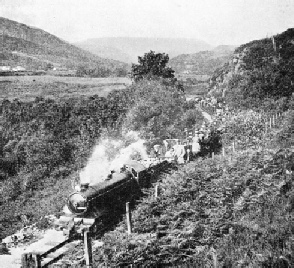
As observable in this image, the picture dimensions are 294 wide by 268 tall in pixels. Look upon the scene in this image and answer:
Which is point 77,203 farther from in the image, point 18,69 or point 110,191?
point 18,69

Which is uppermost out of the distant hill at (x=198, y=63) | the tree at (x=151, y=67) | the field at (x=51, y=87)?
the distant hill at (x=198, y=63)

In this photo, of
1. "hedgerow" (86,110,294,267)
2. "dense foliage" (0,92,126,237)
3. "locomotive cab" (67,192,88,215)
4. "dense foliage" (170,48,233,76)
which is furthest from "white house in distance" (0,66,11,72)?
"dense foliage" (170,48,233,76)

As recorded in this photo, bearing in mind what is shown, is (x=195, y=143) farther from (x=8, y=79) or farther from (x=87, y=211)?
(x=8, y=79)

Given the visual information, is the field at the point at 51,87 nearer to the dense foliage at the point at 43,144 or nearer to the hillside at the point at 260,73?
the dense foliage at the point at 43,144

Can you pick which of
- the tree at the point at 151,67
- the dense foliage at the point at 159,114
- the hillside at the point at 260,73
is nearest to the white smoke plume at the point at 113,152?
the dense foliage at the point at 159,114

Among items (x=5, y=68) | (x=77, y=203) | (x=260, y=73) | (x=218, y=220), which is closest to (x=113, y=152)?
(x=77, y=203)

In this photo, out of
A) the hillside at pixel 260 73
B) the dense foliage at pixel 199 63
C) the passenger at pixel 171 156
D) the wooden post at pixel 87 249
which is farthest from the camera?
the dense foliage at pixel 199 63

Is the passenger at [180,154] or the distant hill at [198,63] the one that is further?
the distant hill at [198,63]

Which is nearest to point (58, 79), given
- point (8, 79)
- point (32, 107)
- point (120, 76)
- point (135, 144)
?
point (8, 79)

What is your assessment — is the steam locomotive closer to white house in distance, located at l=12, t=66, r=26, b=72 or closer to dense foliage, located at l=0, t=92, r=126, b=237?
dense foliage, located at l=0, t=92, r=126, b=237
